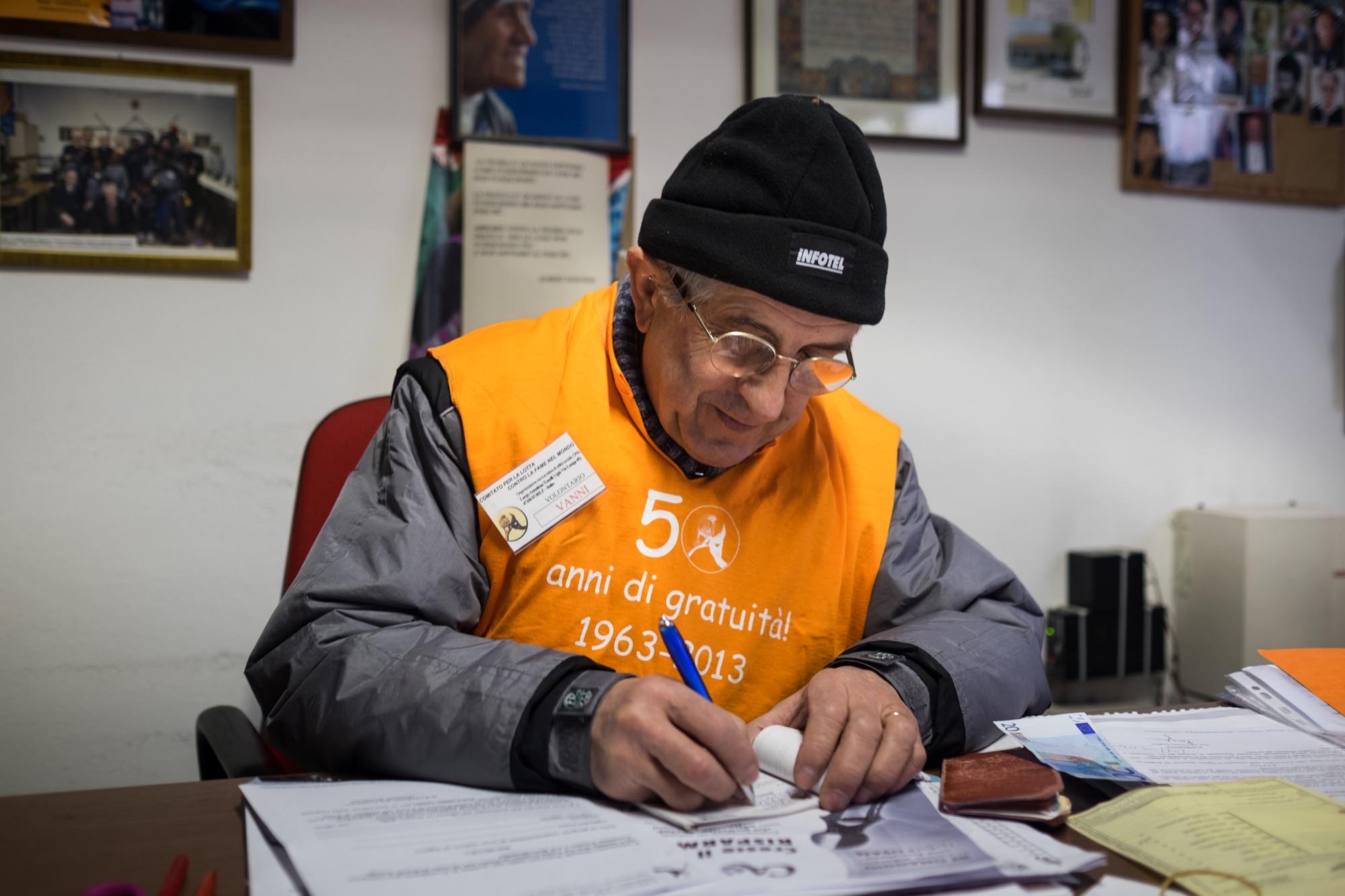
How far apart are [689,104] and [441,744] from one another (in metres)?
1.71

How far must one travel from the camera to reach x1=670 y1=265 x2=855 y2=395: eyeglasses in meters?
1.17

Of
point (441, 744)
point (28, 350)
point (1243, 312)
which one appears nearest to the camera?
point (441, 744)

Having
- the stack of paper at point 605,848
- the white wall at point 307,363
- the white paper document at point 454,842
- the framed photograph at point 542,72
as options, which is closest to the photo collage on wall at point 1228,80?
the white wall at point 307,363

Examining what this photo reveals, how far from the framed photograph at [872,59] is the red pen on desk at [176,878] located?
1944 millimetres

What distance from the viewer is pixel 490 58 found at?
82.6 inches

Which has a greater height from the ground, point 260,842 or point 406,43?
point 406,43

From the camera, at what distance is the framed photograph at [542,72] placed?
209 centimetres

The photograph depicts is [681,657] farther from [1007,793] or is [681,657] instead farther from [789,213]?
[789,213]

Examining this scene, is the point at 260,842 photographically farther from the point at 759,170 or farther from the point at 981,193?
the point at 981,193

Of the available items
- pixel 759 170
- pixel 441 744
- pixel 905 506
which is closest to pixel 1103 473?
pixel 905 506

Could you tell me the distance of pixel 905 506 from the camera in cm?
142

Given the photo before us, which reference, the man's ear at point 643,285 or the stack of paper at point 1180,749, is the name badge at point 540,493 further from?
the stack of paper at point 1180,749

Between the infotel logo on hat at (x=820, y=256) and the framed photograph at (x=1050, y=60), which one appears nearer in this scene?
the infotel logo on hat at (x=820, y=256)

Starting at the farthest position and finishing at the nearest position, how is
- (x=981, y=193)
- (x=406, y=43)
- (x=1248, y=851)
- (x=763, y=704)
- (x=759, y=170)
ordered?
(x=981, y=193) → (x=406, y=43) → (x=763, y=704) → (x=759, y=170) → (x=1248, y=851)
